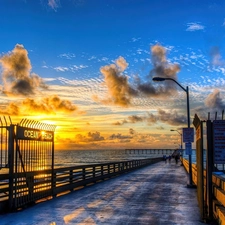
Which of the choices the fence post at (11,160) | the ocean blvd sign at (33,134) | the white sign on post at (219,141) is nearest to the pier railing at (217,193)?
the white sign on post at (219,141)

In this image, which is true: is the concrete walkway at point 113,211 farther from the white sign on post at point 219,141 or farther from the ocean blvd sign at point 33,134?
the ocean blvd sign at point 33,134

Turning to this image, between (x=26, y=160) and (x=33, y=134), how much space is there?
112 cm

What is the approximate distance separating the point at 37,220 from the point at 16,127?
3.37 metres

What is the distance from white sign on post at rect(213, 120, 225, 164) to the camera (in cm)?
947

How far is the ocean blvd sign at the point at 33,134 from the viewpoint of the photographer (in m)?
12.7

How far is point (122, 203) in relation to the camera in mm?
14016

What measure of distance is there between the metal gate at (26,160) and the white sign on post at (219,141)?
20.8 ft

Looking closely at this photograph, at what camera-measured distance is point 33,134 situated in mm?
13750

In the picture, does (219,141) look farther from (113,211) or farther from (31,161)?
(31,161)

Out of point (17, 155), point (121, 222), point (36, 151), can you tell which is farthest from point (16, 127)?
point (121, 222)

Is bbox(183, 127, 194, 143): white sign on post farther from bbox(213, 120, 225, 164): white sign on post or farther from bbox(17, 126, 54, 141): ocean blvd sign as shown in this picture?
bbox(213, 120, 225, 164): white sign on post

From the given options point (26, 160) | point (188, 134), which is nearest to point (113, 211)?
point (26, 160)

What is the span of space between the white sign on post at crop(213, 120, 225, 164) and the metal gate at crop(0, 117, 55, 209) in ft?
20.8

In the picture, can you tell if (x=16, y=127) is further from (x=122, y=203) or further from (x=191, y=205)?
(x=191, y=205)
